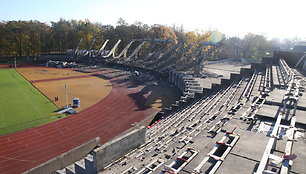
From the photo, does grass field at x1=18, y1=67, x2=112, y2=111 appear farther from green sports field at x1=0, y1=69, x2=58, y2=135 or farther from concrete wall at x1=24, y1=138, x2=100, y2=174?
concrete wall at x1=24, y1=138, x2=100, y2=174

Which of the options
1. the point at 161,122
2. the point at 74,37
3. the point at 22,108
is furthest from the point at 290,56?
the point at 74,37

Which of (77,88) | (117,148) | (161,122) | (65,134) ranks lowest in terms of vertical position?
(65,134)

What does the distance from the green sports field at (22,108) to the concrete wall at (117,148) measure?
52.7 ft

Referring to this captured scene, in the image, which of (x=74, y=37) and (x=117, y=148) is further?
(x=74, y=37)

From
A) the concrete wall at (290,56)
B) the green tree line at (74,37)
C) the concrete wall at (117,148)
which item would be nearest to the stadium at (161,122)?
the concrete wall at (117,148)

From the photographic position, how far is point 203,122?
14.1 metres

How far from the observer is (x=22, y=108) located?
28.9m

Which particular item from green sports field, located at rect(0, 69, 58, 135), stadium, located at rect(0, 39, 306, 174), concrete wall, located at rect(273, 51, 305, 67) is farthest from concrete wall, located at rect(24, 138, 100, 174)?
concrete wall, located at rect(273, 51, 305, 67)

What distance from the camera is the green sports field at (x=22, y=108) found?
78.7 feet

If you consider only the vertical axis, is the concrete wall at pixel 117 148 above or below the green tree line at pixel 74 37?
below

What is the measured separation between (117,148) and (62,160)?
15.1 feet

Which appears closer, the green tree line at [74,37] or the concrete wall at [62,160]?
the concrete wall at [62,160]

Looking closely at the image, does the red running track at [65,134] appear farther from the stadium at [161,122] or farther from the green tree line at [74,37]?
the green tree line at [74,37]

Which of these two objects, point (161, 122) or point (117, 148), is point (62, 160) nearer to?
point (117, 148)
